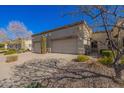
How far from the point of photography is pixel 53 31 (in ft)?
70.5

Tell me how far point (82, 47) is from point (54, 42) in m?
6.76

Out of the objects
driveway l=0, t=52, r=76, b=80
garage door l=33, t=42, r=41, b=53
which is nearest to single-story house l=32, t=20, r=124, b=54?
driveway l=0, t=52, r=76, b=80

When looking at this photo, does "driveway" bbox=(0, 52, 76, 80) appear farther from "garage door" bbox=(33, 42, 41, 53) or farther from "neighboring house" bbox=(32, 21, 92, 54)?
"garage door" bbox=(33, 42, 41, 53)

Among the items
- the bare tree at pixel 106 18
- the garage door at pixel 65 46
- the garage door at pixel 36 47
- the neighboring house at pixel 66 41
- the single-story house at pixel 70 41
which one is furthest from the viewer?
the garage door at pixel 36 47

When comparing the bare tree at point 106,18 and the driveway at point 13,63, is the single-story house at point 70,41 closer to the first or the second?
the driveway at point 13,63

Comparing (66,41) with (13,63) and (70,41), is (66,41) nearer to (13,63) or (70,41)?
(70,41)

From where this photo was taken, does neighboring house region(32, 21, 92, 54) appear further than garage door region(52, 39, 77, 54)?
No

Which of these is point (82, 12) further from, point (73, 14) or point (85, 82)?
point (85, 82)

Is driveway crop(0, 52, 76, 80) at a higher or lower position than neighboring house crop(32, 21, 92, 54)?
lower

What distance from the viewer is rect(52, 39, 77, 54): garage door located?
16.6m

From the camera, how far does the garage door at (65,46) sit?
54.6 feet

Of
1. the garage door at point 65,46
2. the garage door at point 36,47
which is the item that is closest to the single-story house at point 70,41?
the garage door at point 65,46

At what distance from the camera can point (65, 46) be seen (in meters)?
18.3
